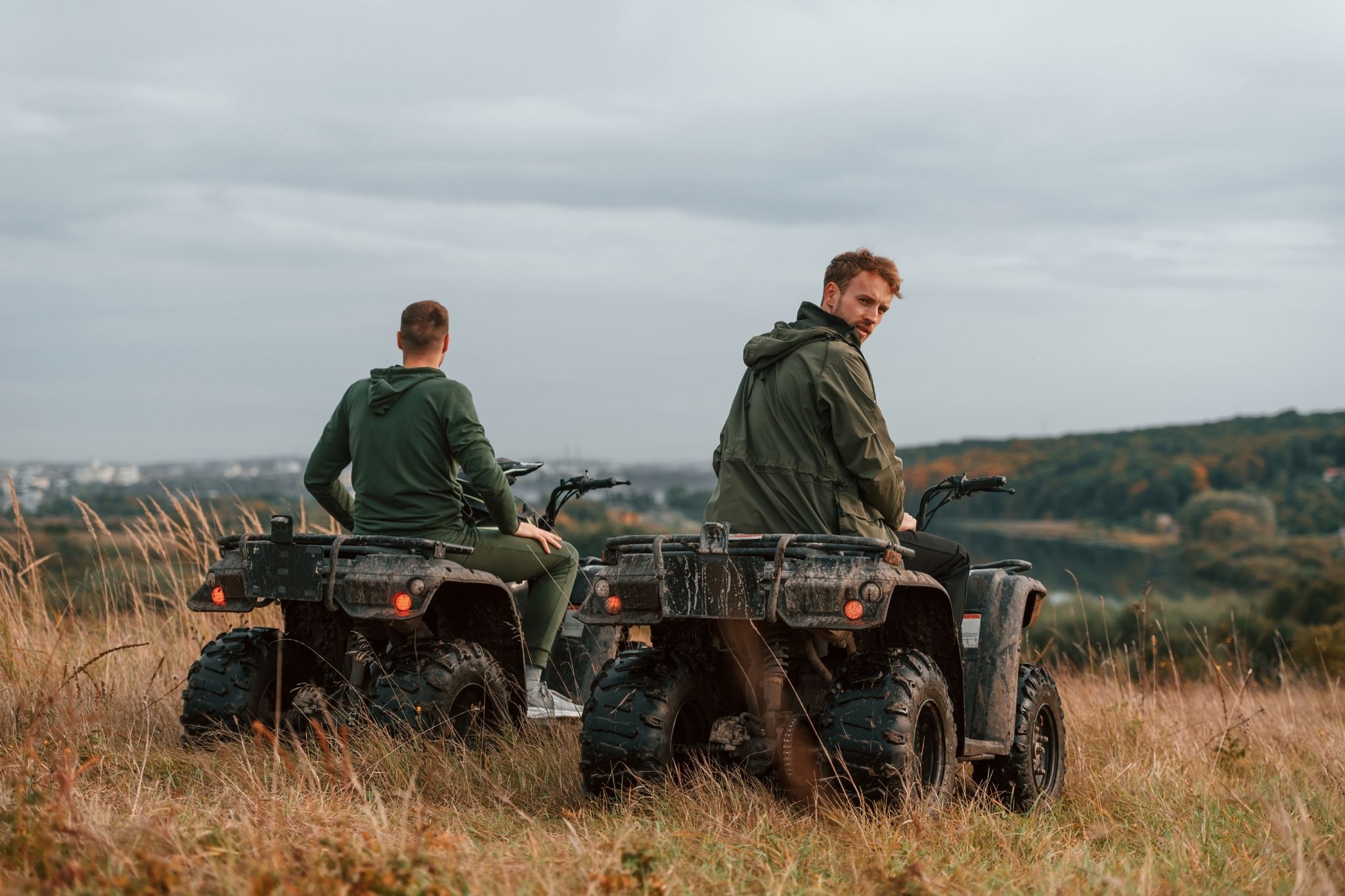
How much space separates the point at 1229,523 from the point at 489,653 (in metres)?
83.3

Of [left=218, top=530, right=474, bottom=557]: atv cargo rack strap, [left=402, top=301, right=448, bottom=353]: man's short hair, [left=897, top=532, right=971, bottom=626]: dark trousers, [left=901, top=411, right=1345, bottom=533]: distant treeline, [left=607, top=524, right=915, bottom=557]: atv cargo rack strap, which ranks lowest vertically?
[left=901, top=411, right=1345, bottom=533]: distant treeline

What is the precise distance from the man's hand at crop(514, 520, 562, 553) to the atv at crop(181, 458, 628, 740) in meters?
0.33

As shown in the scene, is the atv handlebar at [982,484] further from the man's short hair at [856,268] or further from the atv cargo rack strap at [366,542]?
the atv cargo rack strap at [366,542]

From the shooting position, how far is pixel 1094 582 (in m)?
56.6

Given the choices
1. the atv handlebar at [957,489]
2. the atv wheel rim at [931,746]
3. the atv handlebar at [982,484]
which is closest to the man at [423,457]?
the atv handlebar at [957,489]

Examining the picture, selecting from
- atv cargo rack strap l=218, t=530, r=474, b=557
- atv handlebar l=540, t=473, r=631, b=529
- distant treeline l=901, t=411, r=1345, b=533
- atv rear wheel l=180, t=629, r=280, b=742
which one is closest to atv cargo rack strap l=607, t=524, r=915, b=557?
atv cargo rack strap l=218, t=530, r=474, b=557

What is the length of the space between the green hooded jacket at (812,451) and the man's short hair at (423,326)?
1.68 meters

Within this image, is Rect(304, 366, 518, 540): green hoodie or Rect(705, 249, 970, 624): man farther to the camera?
Rect(304, 366, 518, 540): green hoodie

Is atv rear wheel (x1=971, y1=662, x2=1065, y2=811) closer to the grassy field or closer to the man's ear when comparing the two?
the grassy field

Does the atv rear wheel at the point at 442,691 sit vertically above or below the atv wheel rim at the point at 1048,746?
above

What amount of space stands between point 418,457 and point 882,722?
8.49 ft

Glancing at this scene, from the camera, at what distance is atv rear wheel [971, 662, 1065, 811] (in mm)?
5738

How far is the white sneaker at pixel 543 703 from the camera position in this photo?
6.54 metres

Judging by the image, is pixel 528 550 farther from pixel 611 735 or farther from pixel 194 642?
pixel 194 642
